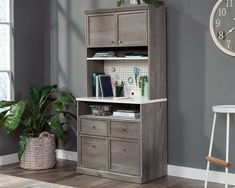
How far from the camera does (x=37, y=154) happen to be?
567 cm

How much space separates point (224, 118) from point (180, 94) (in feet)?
1.78

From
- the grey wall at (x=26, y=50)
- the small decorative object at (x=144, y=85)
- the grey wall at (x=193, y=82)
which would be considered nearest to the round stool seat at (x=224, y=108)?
the grey wall at (x=193, y=82)

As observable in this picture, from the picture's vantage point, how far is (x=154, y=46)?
201 inches

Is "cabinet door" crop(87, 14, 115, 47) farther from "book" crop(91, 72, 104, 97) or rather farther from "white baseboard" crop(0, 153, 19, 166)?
"white baseboard" crop(0, 153, 19, 166)

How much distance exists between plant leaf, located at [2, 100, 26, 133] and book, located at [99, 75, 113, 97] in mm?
893

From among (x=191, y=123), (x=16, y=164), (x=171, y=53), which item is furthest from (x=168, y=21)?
(x=16, y=164)

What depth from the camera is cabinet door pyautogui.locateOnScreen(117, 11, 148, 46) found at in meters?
5.07

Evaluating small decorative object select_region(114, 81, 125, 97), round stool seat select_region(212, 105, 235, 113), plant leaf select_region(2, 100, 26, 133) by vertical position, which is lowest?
plant leaf select_region(2, 100, 26, 133)

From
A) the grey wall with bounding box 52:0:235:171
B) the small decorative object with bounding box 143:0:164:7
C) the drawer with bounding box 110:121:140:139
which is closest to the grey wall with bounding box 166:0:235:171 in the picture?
the grey wall with bounding box 52:0:235:171

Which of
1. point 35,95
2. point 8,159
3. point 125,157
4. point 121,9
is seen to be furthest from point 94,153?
point 121,9

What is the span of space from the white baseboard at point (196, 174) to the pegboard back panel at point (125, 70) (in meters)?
0.97

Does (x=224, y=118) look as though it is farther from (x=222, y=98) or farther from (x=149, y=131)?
(x=149, y=131)

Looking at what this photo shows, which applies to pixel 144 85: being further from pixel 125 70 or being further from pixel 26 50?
pixel 26 50

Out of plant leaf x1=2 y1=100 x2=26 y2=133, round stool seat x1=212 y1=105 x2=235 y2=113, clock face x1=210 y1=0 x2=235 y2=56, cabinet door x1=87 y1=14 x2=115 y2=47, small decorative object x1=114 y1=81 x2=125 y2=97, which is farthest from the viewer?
small decorative object x1=114 y1=81 x2=125 y2=97
